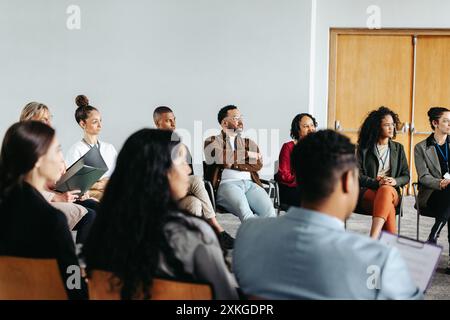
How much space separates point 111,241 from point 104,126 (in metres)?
5.92

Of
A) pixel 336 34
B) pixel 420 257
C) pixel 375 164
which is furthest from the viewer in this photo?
pixel 336 34

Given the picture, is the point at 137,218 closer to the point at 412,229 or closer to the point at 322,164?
the point at 322,164

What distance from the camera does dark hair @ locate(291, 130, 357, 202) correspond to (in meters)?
1.67

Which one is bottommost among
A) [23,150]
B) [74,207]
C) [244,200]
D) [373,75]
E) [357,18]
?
[244,200]

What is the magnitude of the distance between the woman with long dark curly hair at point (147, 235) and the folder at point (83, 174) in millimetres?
2084

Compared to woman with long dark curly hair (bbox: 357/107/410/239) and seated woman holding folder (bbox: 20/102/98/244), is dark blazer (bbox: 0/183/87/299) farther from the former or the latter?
woman with long dark curly hair (bbox: 357/107/410/239)

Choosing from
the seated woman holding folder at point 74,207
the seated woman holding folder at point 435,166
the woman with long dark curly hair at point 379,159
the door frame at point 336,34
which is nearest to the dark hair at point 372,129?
the woman with long dark curly hair at point 379,159

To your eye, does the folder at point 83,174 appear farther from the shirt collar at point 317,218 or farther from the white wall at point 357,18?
the white wall at point 357,18

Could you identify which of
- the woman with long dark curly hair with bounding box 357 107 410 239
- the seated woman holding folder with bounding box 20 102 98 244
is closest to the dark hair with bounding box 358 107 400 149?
the woman with long dark curly hair with bounding box 357 107 410 239

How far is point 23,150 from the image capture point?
2.18 meters

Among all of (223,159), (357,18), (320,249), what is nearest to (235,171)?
(223,159)

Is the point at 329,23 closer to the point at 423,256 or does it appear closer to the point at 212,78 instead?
the point at 212,78

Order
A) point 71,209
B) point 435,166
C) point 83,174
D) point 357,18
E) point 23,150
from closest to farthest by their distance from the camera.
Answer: point 23,150 < point 83,174 < point 71,209 < point 435,166 < point 357,18

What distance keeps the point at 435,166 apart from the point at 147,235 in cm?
349
